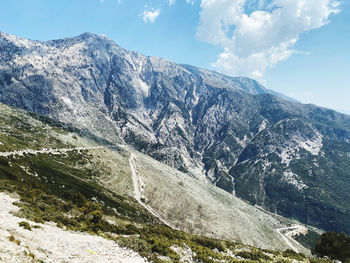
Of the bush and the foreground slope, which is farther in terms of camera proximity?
the foreground slope

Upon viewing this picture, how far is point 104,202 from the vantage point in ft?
251

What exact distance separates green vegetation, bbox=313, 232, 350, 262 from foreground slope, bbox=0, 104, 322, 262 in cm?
1862

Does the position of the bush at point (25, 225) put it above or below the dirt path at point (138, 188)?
above

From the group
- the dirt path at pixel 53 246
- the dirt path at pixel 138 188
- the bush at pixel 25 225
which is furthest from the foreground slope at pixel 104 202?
the dirt path at pixel 138 188

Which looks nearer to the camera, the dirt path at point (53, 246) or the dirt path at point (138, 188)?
the dirt path at point (53, 246)

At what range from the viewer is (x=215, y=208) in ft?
496

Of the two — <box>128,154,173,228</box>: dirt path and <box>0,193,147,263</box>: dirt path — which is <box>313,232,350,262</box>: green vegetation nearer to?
<box>0,193,147,263</box>: dirt path

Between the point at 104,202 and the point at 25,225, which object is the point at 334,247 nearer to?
the point at 104,202

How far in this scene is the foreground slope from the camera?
101 ft

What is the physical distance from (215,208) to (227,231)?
981 inches

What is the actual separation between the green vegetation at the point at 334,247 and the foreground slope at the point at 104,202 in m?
18.6

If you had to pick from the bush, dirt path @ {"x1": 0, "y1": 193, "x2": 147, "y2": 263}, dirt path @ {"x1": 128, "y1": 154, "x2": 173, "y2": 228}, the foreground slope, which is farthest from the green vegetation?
the bush

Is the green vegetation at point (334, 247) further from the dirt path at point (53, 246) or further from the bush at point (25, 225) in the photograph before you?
the bush at point (25, 225)

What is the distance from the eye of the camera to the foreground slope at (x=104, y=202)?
101 ft
